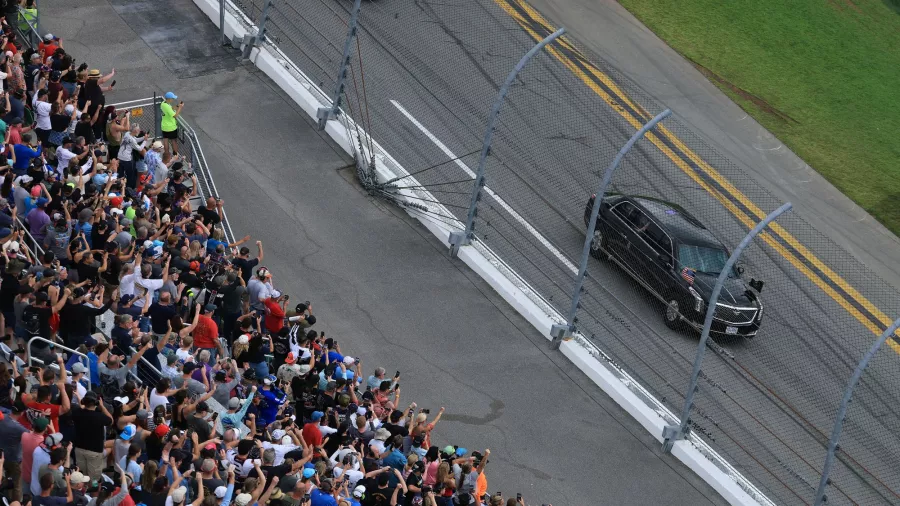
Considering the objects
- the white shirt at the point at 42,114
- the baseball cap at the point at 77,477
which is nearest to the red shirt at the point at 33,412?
the baseball cap at the point at 77,477

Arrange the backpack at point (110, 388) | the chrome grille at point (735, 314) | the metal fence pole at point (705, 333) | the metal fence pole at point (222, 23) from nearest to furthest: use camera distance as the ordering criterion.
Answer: the backpack at point (110, 388), the metal fence pole at point (705, 333), the chrome grille at point (735, 314), the metal fence pole at point (222, 23)

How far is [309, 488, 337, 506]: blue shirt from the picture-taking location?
13289mm

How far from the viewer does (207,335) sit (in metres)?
15.5

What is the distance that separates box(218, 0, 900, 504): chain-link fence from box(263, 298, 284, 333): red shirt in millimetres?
4857

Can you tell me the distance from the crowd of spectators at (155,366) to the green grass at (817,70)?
12627 millimetres

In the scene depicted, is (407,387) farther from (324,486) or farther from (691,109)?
(691,109)

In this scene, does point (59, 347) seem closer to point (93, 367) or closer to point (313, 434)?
point (93, 367)

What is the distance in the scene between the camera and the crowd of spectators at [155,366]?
41.8 ft

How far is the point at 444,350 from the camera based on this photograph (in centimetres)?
1873

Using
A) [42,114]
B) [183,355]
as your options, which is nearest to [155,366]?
[183,355]

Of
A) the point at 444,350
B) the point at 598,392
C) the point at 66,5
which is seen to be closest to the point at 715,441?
the point at 598,392

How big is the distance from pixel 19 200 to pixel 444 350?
20.5 ft

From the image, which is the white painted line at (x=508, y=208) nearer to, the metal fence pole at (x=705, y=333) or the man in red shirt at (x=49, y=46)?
the metal fence pole at (x=705, y=333)

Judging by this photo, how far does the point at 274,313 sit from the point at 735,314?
6.67 metres
